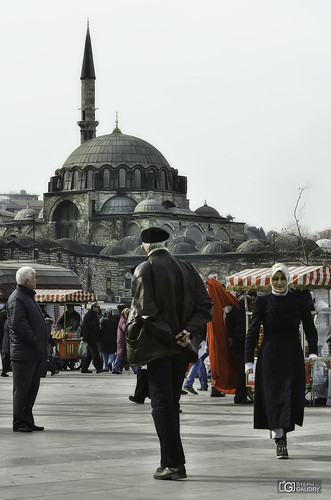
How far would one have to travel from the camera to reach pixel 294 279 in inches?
569

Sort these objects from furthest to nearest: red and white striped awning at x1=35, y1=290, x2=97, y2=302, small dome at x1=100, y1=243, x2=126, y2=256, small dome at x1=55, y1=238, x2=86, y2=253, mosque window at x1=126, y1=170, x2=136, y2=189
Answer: mosque window at x1=126, y1=170, x2=136, y2=189
small dome at x1=55, y1=238, x2=86, y2=253
small dome at x1=100, y1=243, x2=126, y2=256
red and white striped awning at x1=35, y1=290, x2=97, y2=302

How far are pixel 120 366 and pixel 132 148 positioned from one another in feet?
303

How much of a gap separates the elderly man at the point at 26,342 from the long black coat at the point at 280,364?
2279mm

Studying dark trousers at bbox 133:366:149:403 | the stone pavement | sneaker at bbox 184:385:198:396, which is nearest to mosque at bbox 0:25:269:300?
sneaker at bbox 184:385:198:396

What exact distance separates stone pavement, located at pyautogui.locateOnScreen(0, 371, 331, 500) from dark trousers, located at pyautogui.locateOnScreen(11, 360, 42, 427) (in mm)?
199

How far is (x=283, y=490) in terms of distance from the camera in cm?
640

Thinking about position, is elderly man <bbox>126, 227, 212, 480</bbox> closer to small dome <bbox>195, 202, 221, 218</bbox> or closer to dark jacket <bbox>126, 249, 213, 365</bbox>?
dark jacket <bbox>126, 249, 213, 365</bbox>

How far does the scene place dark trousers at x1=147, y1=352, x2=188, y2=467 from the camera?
700 cm

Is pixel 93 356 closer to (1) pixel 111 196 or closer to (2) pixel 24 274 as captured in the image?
(2) pixel 24 274

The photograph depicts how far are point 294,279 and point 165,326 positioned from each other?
24.3ft

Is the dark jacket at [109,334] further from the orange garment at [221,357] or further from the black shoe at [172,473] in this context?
the black shoe at [172,473]

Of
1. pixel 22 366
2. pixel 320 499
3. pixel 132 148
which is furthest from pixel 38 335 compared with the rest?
pixel 132 148

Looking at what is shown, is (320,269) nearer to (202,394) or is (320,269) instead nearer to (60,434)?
(202,394)

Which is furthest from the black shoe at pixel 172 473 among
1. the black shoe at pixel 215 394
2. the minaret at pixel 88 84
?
the minaret at pixel 88 84
